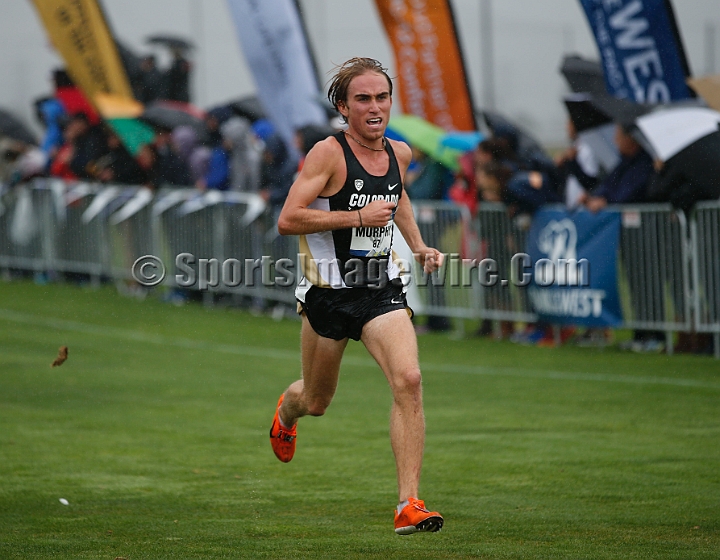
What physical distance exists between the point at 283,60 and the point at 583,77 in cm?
430

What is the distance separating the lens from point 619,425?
9.19 metres

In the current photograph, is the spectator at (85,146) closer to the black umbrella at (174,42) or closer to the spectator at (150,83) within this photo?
the spectator at (150,83)

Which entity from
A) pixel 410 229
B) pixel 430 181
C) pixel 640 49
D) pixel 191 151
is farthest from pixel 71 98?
pixel 410 229

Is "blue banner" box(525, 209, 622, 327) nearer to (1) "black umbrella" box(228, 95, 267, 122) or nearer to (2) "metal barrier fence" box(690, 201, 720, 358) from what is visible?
(2) "metal barrier fence" box(690, 201, 720, 358)

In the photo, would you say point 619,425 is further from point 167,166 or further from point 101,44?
point 101,44

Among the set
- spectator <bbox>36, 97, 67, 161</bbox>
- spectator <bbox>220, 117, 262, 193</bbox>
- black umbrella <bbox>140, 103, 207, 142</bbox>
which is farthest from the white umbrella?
spectator <bbox>36, 97, 67, 161</bbox>

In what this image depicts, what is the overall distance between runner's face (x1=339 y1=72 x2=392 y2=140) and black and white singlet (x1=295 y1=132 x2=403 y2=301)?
0.15 metres

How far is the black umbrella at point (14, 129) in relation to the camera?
27156mm

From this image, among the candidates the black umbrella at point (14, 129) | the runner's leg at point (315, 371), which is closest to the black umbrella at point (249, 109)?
the black umbrella at point (14, 129)

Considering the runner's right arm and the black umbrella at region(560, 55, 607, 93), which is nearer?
the runner's right arm

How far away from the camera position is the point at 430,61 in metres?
15.6

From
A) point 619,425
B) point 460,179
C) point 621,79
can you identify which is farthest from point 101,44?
point 619,425

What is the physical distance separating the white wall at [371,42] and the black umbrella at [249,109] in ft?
18.3

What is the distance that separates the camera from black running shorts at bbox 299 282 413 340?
639 centimetres
